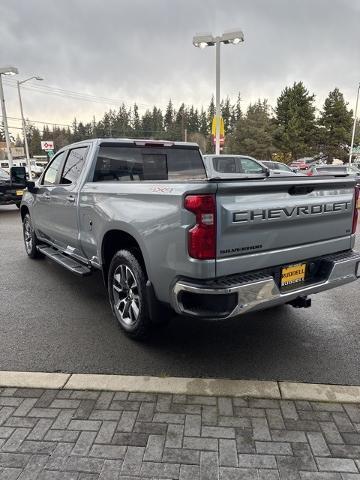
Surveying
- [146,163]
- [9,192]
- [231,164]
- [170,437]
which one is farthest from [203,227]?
[9,192]

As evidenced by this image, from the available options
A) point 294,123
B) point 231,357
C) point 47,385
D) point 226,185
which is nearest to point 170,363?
point 231,357

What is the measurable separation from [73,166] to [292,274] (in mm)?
3199

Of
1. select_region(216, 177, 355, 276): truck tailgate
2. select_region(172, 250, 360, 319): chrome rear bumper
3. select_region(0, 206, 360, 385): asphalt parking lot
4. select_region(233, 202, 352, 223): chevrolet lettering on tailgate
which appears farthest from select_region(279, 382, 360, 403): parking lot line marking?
select_region(233, 202, 352, 223): chevrolet lettering on tailgate

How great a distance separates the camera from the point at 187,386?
9.70 ft

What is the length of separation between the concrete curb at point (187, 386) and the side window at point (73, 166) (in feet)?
8.23

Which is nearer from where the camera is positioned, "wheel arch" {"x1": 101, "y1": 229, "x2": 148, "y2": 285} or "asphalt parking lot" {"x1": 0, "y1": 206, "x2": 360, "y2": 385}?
"asphalt parking lot" {"x1": 0, "y1": 206, "x2": 360, "y2": 385}

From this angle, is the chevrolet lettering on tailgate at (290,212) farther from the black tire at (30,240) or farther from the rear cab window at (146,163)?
the black tire at (30,240)

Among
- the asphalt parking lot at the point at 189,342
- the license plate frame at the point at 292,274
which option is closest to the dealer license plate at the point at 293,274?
the license plate frame at the point at 292,274

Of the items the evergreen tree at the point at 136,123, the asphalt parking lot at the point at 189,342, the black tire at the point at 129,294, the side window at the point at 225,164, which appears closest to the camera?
the asphalt parking lot at the point at 189,342

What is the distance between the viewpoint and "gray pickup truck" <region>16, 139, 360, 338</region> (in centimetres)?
270

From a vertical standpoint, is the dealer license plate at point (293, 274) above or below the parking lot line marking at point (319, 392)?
above

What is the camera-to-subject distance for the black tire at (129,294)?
132 inches

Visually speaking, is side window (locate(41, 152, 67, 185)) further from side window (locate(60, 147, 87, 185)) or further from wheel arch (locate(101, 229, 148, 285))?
wheel arch (locate(101, 229, 148, 285))

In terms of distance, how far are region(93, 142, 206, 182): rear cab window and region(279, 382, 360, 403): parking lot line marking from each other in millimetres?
2451
